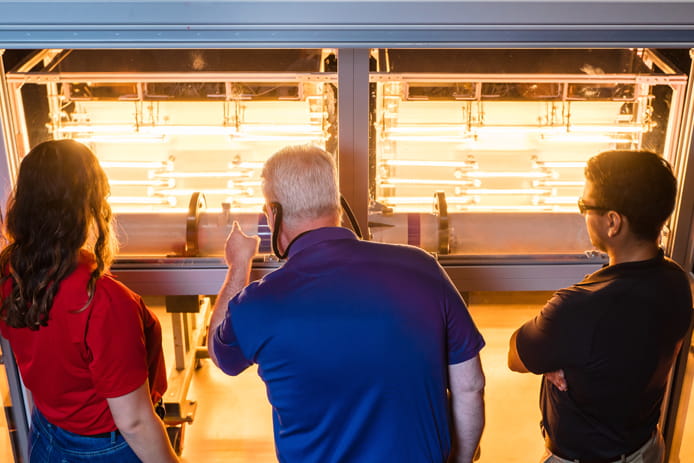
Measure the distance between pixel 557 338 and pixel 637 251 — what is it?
302mm

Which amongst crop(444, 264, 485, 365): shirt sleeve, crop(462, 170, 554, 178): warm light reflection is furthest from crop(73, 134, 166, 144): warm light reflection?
crop(444, 264, 485, 365): shirt sleeve

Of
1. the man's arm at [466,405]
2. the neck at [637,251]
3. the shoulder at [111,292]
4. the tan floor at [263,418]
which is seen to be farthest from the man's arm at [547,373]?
the shoulder at [111,292]

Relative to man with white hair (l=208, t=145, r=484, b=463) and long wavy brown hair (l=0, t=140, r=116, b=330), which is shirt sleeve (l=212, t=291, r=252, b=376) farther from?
long wavy brown hair (l=0, t=140, r=116, b=330)

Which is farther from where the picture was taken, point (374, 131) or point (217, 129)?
point (217, 129)

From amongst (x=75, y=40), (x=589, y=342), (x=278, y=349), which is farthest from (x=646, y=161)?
(x=75, y=40)

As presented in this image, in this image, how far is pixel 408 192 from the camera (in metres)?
2.28

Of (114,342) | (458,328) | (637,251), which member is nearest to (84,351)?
(114,342)

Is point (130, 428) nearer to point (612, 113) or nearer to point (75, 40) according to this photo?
point (75, 40)

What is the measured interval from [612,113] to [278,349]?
159cm

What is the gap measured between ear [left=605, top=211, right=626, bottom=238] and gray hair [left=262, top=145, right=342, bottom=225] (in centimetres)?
71

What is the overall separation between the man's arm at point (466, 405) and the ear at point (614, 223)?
1.61ft

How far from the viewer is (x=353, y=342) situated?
1196mm

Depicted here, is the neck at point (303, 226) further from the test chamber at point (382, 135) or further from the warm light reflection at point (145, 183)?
the warm light reflection at point (145, 183)

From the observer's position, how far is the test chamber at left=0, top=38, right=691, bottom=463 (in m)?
1.91
